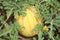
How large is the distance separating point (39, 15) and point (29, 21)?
0.09 meters

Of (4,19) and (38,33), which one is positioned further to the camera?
(4,19)

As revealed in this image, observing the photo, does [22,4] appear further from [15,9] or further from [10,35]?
[10,35]

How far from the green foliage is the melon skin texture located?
0.04 meters

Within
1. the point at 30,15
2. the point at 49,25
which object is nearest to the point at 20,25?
the point at 30,15

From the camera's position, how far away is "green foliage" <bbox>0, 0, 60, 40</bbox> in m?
1.61

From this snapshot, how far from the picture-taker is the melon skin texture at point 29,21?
5.48 ft

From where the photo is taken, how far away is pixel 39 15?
1.65 m

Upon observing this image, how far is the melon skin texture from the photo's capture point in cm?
167

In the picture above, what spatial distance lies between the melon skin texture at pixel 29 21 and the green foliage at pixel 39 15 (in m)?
0.04

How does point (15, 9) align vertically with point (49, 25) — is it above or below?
above

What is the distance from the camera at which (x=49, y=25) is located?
169 cm

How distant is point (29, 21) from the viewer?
65.7 inches

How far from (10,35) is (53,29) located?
319 mm

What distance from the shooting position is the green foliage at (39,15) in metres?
1.61
